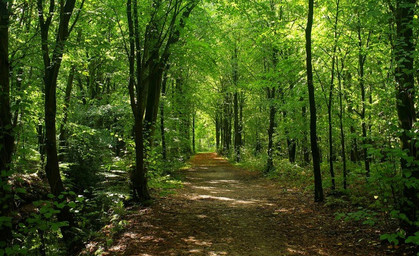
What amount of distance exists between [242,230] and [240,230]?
0.16ft

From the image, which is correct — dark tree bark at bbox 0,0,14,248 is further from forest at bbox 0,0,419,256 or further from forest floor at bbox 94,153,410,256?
forest floor at bbox 94,153,410,256

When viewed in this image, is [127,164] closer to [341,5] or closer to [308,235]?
[308,235]

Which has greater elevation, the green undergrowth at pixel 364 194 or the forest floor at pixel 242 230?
the green undergrowth at pixel 364 194

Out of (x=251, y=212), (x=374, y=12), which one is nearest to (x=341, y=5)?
(x=374, y=12)

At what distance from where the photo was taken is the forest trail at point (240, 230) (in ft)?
18.2

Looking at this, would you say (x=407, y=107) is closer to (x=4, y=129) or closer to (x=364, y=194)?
(x=364, y=194)

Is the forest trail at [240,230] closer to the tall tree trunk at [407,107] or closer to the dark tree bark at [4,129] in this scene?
the tall tree trunk at [407,107]

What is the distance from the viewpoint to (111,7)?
25.2ft

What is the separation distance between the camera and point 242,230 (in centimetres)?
681

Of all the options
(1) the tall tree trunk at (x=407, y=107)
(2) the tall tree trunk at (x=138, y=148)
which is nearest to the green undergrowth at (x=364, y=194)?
(1) the tall tree trunk at (x=407, y=107)

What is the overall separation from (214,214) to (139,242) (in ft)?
9.26

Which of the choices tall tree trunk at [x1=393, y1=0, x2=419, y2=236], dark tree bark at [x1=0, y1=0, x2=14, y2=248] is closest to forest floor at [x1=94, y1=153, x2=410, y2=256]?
tall tree trunk at [x1=393, y1=0, x2=419, y2=236]

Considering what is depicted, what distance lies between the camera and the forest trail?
18.2 ft

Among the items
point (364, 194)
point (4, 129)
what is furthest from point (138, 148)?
point (364, 194)
